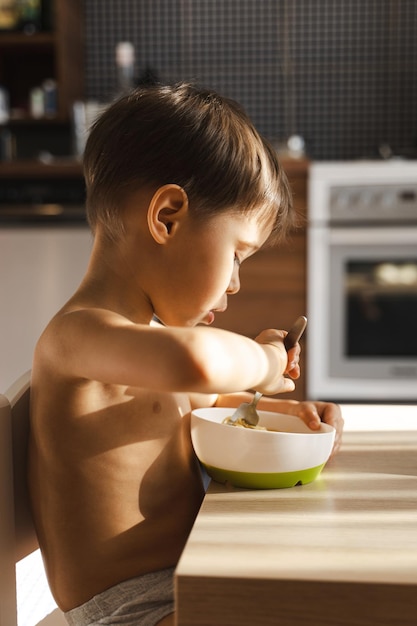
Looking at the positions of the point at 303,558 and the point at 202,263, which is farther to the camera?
the point at 202,263

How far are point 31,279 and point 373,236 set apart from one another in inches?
50.2

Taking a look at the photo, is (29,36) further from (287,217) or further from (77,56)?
(287,217)

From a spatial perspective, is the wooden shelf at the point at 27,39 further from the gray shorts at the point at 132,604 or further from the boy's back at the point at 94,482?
the gray shorts at the point at 132,604

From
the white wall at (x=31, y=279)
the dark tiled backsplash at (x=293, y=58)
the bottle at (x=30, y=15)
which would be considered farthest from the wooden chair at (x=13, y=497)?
the dark tiled backsplash at (x=293, y=58)

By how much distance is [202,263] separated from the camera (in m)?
0.80

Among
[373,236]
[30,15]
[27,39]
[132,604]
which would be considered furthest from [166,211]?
[30,15]

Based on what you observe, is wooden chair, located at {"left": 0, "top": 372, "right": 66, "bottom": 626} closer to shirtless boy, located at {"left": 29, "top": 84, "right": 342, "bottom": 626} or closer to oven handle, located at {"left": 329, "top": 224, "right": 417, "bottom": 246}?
shirtless boy, located at {"left": 29, "top": 84, "right": 342, "bottom": 626}

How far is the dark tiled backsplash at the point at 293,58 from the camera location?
332 centimetres

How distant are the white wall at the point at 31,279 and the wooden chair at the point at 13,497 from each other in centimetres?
193

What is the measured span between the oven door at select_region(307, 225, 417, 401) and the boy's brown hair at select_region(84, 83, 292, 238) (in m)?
1.95

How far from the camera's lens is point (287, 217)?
0.90 metres

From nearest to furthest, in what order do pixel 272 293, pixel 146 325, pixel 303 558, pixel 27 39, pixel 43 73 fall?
pixel 303 558
pixel 146 325
pixel 272 293
pixel 27 39
pixel 43 73

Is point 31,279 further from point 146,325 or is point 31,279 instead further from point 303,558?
point 303,558

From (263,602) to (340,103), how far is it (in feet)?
10.4
